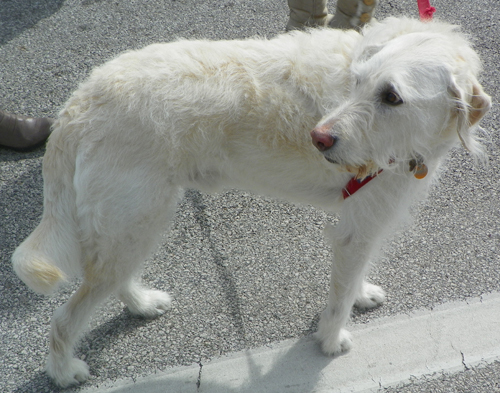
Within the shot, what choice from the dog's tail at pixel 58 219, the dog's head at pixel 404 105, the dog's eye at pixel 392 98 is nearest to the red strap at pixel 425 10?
the dog's head at pixel 404 105

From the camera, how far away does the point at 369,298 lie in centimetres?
281

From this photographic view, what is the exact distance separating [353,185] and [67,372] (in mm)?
1858

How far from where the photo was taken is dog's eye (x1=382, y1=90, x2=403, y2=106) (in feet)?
5.80

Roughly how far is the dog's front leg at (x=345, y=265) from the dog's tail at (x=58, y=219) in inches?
52.7

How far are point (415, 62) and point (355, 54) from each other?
340mm

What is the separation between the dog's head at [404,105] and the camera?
1.77 metres

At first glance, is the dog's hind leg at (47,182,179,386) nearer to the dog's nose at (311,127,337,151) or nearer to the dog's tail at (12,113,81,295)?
the dog's tail at (12,113,81,295)

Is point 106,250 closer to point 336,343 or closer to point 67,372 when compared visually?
point 67,372

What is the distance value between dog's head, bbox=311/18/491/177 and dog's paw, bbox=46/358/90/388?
1807 mm

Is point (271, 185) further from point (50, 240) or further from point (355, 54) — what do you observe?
point (50, 240)

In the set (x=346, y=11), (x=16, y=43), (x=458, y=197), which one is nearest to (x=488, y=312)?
(x=458, y=197)

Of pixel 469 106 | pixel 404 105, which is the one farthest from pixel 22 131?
pixel 469 106

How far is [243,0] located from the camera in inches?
217

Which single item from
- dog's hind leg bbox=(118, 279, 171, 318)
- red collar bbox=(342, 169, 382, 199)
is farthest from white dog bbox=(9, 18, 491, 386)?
dog's hind leg bbox=(118, 279, 171, 318)
